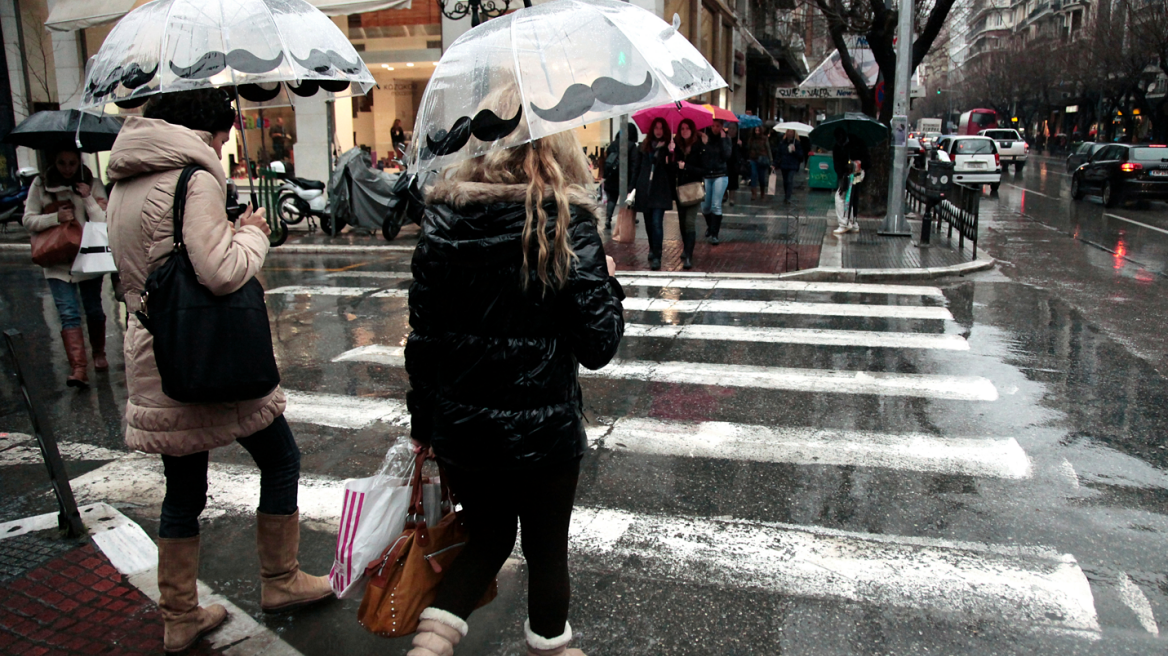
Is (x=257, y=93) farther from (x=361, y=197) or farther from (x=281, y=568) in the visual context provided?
(x=361, y=197)

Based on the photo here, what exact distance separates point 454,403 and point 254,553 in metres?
1.98

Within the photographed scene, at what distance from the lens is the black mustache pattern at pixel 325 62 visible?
500cm

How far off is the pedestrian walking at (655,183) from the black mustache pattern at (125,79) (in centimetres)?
781

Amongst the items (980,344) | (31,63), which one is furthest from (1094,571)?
(31,63)

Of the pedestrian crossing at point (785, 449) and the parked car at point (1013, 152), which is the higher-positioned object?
the parked car at point (1013, 152)

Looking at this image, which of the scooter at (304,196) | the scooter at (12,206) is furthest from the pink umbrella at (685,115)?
the scooter at (12,206)

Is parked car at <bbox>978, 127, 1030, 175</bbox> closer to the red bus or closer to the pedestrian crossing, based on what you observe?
the red bus

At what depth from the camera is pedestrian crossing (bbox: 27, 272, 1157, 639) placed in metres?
3.55

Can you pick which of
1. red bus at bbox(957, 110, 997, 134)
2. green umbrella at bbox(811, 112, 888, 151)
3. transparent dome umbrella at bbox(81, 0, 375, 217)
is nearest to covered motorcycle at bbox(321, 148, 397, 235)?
green umbrella at bbox(811, 112, 888, 151)

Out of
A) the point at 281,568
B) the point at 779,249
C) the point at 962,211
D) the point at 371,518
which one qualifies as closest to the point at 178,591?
the point at 281,568

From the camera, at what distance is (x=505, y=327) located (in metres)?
2.38

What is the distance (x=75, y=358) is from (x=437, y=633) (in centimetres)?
554

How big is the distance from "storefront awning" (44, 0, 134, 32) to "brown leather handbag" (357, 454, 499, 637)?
71.1ft

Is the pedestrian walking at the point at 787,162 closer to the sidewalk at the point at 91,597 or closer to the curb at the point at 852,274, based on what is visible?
the curb at the point at 852,274
